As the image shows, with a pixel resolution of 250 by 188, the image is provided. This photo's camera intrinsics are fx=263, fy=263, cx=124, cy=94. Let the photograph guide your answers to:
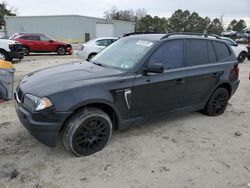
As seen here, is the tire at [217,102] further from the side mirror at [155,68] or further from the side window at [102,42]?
the side window at [102,42]

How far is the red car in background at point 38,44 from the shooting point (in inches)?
702

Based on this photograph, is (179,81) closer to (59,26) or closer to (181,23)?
(59,26)

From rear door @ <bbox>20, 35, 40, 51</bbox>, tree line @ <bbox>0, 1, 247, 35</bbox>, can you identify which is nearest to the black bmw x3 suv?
rear door @ <bbox>20, 35, 40, 51</bbox>

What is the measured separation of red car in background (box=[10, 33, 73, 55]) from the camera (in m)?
17.8

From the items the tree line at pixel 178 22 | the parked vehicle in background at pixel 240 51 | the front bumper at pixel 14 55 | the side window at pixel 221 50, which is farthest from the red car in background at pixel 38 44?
the tree line at pixel 178 22

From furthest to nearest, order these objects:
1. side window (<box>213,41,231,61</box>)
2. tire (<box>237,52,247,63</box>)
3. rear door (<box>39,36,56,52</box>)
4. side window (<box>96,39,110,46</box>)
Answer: rear door (<box>39,36,56,52</box>)
tire (<box>237,52,247,63</box>)
side window (<box>96,39,110,46</box>)
side window (<box>213,41,231,61</box>)

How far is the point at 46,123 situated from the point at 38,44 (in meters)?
16.1

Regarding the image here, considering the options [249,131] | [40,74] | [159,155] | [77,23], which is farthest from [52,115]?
[77,23]

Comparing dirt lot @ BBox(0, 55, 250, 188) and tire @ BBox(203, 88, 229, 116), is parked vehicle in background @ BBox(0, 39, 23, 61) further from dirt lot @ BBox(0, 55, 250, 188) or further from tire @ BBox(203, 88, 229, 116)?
tire @ BBox(203, 88, 229, 116)

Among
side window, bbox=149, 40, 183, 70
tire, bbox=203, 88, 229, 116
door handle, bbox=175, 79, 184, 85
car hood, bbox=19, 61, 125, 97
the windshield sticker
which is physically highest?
the windshield sticker

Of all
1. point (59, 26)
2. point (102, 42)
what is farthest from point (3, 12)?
point (102, 42)

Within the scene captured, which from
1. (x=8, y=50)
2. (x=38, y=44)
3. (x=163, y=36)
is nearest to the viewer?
(x=163, y=36)

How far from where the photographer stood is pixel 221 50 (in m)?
5.29

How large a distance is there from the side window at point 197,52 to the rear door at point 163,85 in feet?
0.70
